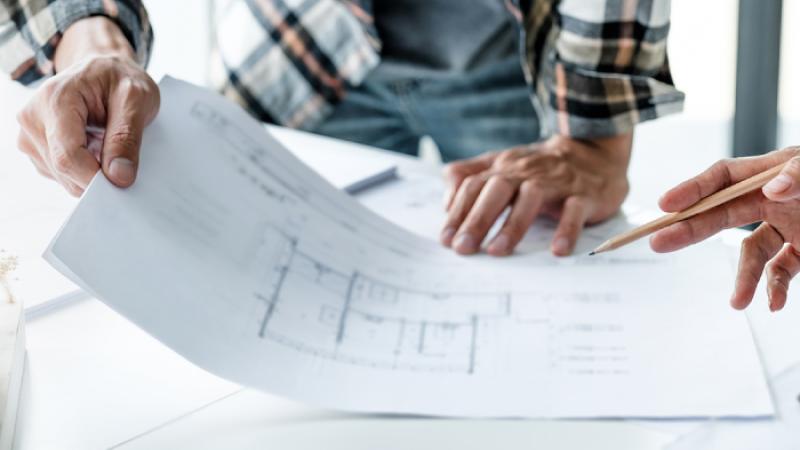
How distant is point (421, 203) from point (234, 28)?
0.44m

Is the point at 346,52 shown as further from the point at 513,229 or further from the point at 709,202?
the point at 709,202

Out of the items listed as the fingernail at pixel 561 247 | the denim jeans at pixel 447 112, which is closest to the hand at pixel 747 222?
the fingernail at pixel 561 247

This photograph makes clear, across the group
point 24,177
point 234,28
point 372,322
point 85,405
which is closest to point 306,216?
point 372,322

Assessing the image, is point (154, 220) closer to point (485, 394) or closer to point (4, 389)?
point (4, 389)

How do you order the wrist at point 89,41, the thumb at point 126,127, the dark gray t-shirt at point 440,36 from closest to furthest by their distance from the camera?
1. the thumb at point 126,127
2. the wrist at point 89,41
3. the dark gray t-shirt at point 440,36

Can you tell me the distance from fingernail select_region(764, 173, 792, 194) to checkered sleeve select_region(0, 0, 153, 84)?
0.67 m

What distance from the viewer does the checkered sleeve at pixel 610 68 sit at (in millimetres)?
989

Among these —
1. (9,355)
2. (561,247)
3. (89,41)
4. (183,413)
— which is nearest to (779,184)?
(561,247)

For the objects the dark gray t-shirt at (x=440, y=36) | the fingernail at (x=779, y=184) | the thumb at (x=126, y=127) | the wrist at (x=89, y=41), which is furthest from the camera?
the dark gray t-shirt at (x=440, y=36)

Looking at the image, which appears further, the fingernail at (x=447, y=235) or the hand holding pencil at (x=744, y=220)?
the fingernail at (x=447, y=235)

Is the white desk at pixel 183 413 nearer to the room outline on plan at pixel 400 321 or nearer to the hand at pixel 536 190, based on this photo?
the room outline on plan at pixel 400 321

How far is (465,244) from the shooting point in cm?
85

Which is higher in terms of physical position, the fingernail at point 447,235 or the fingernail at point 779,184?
the fingernail at point 779,184

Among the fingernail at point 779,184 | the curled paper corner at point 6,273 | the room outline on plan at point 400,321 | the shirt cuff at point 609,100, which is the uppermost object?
the fingernail at point 779,184
